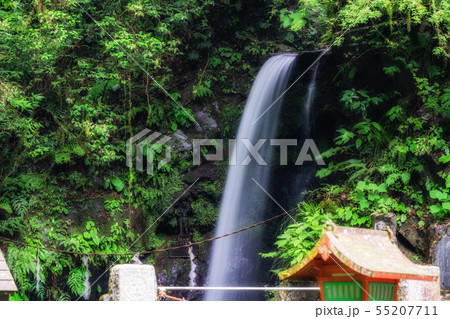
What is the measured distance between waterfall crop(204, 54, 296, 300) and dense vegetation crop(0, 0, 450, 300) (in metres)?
0.45

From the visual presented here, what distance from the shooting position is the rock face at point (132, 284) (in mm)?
4211

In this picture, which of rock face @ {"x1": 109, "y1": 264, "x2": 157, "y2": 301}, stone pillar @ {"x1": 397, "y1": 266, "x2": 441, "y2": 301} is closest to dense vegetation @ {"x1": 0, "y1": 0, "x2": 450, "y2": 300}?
stone pillar @ {"x1": 397, "y1": 266, "x2": 441, "y2": 301}

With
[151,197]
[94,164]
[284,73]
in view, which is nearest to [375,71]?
[284,73]

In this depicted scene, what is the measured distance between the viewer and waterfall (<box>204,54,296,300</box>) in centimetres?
1007

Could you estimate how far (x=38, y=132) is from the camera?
405 inches

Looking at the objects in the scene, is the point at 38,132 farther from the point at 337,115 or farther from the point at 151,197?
the point at 337,115

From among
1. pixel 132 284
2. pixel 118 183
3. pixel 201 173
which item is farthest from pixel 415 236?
Result: pixel 118 183

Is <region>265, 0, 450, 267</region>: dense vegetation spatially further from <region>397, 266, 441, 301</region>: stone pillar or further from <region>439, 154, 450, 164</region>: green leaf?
<region>397, 266, 441, 301</region>: stone pillar

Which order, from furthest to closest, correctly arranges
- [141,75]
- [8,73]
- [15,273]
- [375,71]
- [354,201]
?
[141,75] → [8,73] → [375,71] → [15,273] → [354,201]

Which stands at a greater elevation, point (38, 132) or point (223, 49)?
point (223, 49)

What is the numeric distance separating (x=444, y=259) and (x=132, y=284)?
15.1 feet

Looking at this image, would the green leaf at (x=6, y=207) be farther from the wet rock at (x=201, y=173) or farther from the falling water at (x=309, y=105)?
the falling water at (x=309, y=105)

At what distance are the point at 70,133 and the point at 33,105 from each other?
0.95 meters

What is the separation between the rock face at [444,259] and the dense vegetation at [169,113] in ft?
1.41
